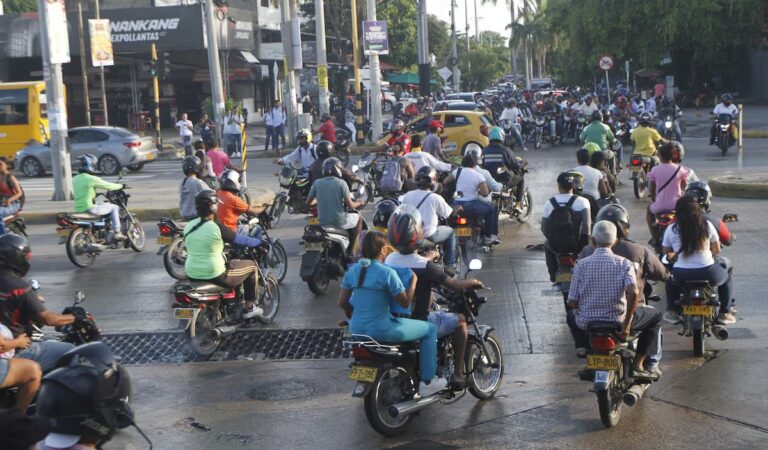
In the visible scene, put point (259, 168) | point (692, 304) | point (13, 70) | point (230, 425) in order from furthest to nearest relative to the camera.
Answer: point (13, 70) < point (259, 168) < point (692, 304) < point (230, 425)

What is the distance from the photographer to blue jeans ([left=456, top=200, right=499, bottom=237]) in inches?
531

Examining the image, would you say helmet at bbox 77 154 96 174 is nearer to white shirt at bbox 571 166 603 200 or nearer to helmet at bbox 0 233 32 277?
white shirt at bbox 571 166 603 200

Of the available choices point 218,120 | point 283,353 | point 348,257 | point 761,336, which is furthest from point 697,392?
point 218,120

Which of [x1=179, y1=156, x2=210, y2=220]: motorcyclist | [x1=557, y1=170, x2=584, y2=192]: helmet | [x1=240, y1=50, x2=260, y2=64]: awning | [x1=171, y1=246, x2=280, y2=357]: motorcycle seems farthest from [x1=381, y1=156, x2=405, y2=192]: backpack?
[x1=240, y1=50, x2=260, y2=64]: awning

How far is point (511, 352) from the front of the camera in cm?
942

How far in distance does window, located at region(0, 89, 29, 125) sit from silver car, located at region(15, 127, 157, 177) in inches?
86.7

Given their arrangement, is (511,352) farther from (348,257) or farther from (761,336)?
(348,257)

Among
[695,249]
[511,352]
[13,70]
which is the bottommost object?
[511,352]

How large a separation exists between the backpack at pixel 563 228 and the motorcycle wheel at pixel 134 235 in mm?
7632

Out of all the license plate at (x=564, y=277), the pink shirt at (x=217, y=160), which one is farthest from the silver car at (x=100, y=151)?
the license plate at (x=564, y=277)

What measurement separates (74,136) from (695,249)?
81.0 feet

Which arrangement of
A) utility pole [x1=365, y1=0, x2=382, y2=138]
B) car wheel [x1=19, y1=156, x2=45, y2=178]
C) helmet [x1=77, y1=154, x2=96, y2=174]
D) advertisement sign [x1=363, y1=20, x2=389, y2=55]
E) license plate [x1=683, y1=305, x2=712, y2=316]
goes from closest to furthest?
license plate [x1=683, y1=305, x2=712, y2=316] < helmet [x1=77, y1=154, x2=96, y2=174] < car wheel [x1=19, y1=156, x2=45, y2=178] < advertisement sign [x1=363, y1=20, x2=389, y2=55] < utility pole [x1=365, y1=0, x2=382, y2=138]

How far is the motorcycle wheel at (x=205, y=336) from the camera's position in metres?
9.55

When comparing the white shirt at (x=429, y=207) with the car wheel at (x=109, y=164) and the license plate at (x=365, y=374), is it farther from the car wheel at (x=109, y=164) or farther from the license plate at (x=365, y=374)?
the car wheel at (x=109, y=164)
